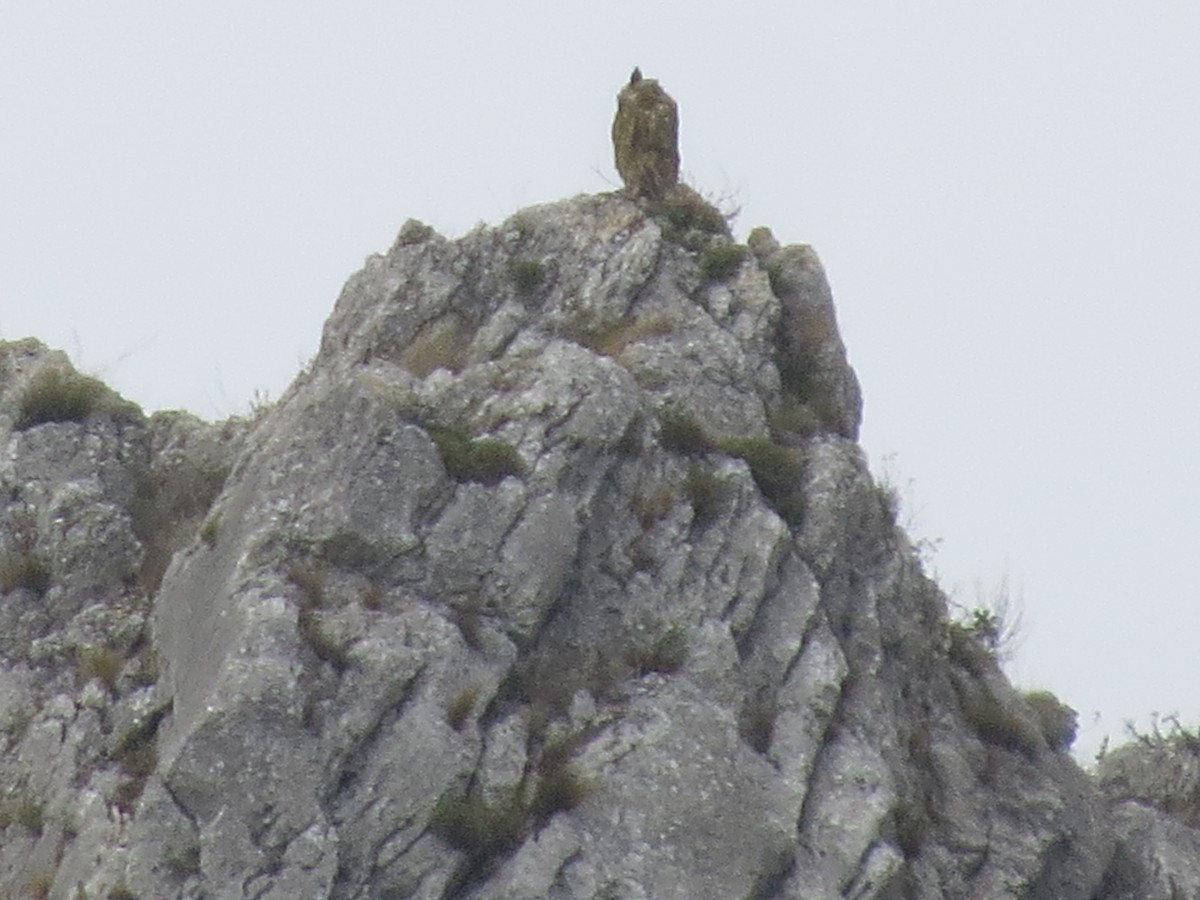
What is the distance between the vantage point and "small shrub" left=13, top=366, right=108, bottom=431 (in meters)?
23.6

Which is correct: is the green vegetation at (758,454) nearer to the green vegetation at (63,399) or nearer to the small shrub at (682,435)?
the small shrub at (682,435)

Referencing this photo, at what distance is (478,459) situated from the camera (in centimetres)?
2111

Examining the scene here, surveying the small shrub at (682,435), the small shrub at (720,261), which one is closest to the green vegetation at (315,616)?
the small shrub at (682,435)

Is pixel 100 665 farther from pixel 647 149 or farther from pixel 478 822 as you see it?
pixel 647 149

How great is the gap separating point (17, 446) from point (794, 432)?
914cm

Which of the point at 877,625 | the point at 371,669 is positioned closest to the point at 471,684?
the point at 371,669

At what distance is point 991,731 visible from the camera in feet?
78.4

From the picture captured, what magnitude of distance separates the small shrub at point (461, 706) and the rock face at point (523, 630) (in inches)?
1.2

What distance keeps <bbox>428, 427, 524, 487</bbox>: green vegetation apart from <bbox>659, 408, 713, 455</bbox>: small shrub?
1916mm

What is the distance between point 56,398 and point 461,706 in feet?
24.6

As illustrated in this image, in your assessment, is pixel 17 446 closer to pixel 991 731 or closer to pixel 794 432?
pixel 794 432

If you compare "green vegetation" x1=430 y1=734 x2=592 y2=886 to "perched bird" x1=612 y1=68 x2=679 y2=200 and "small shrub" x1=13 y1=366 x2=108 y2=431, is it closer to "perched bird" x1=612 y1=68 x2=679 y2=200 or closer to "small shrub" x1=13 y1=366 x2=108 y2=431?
"small shrub" x1=13 y1=366 x2=108 y2=431

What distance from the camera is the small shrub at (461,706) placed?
1914 cm

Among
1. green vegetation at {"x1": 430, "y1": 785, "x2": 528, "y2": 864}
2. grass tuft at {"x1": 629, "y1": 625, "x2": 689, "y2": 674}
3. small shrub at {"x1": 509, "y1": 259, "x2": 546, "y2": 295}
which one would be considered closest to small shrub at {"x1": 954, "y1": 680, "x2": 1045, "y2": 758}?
grass tuft at {"x1": 629, "y1": 625, "x2": 689, "y2": 674}
